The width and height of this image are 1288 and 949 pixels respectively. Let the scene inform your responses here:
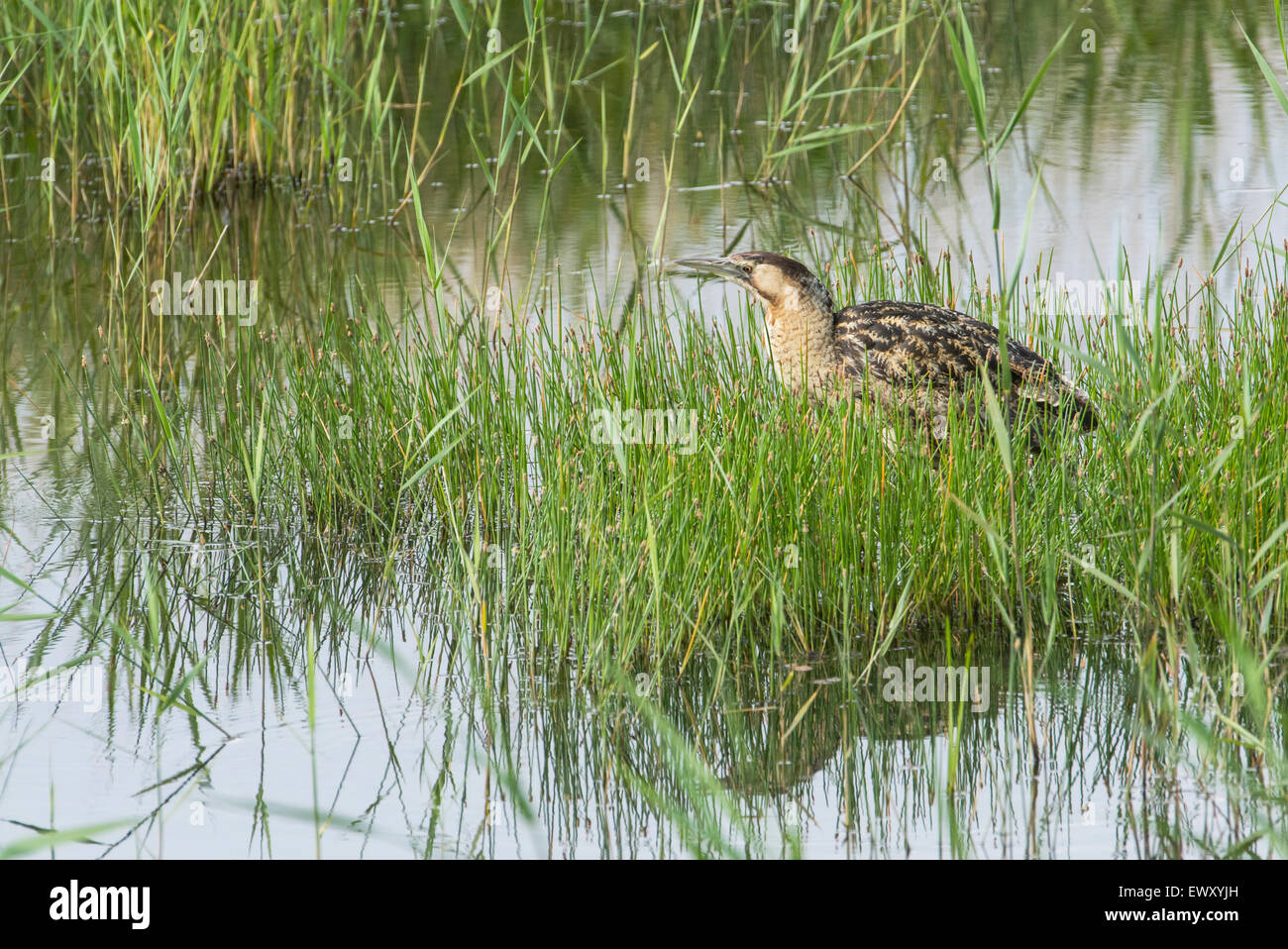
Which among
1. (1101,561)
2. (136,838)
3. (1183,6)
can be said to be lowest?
(136,838)

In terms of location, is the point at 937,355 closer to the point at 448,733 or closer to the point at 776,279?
the point at 776,279

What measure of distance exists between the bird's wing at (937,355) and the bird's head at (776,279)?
19 cm

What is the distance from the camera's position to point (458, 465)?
5.36m

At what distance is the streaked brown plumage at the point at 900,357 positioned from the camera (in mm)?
5031

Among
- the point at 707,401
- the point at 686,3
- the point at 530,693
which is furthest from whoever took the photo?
the point at 686,3

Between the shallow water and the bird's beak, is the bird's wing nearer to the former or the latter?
the bird's beak

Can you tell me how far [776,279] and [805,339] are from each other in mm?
299

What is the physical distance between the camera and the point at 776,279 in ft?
18.6

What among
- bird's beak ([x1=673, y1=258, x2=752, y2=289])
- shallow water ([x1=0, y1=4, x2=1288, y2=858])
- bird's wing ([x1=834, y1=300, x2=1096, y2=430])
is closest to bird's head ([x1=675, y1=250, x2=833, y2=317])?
bird's beak ([x1=673, y1=258, x2=752, y2=289])

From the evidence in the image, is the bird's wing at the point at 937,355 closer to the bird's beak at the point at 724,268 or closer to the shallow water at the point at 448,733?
the bird's beak at the point at 724,268

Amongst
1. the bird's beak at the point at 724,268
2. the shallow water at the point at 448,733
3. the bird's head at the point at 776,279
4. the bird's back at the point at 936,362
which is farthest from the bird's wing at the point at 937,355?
the shallow water at the point at 448,733
